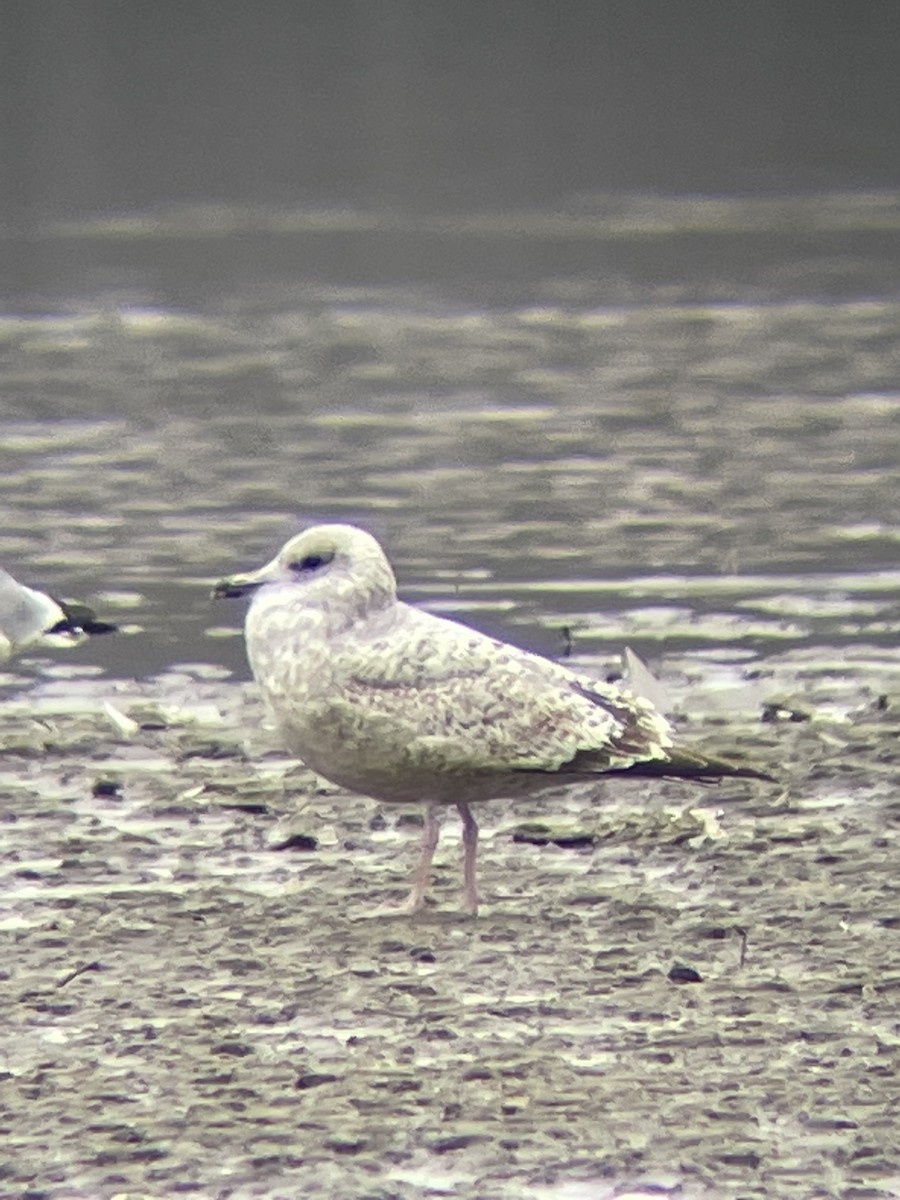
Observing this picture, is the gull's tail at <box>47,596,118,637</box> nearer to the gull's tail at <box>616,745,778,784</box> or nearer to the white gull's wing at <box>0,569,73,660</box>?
the white gull's wing at <box>0,569,73,660</box>

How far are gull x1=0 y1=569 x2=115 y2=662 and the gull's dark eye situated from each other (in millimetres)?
2119

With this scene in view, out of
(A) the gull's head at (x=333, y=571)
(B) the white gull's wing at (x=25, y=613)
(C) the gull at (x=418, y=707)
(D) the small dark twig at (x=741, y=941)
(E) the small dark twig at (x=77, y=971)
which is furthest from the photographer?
(B) the white gull's wing at (x=25, y=613)

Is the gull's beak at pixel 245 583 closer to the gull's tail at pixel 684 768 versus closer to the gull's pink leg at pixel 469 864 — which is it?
the gull's pink leg at pixel 469 864

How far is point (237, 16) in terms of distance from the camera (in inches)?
2307

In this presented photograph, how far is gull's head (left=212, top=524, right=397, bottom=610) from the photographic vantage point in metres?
8.10

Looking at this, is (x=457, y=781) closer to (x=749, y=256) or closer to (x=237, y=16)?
(x=749, y=256)

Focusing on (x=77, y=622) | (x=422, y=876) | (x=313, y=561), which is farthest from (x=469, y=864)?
(x=77, y=622)

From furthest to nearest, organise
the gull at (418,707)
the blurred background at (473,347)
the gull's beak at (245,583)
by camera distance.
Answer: the blurred background at (473,347) → the gull's beak at (245,583) → the gull at (418,707)

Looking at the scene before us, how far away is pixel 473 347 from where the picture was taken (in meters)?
21.5

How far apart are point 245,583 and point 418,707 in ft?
2.40

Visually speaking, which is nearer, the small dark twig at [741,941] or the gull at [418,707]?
the small dark twig at [741,941]

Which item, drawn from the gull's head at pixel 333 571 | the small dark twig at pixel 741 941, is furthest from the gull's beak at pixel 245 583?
the small dark twig at pixel 741 941

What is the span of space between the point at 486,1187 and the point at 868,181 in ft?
94.9

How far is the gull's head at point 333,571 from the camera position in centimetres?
810
